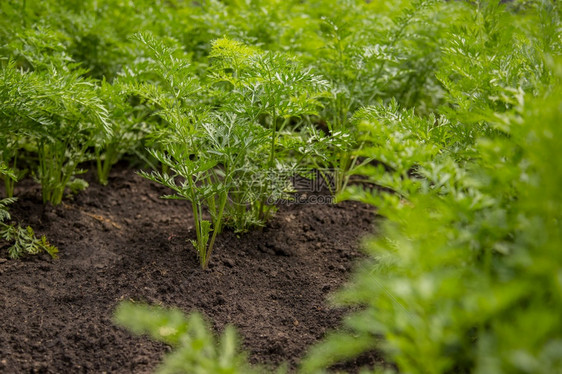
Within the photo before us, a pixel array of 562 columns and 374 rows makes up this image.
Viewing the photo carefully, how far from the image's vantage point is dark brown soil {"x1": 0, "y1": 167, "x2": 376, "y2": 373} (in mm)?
1938

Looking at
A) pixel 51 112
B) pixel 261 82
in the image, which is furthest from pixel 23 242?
pixel 261 82

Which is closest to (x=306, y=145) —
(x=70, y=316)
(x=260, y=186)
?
(x=260, y=186)

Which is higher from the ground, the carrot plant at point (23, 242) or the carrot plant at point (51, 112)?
the carrot plant at point (51, 112)

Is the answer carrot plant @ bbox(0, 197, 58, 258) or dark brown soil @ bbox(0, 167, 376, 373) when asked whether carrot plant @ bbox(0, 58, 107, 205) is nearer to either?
dark brown soil @ bbox(0, 167, 376, 373)

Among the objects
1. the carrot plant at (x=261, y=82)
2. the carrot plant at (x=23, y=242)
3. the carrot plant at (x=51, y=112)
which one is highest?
the carrot plant at (x=261, y=82)

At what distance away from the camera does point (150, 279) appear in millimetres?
2336

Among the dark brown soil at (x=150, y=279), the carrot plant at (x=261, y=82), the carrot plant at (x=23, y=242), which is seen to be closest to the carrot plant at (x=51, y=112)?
the dark brown soil at (x=150, y=279)

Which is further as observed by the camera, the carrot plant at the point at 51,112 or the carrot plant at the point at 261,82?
the carrot plant at the point at 51,112

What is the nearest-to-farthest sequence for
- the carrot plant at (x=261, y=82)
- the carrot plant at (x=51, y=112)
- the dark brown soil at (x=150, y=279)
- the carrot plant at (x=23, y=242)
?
the dark brown soil at (x=150, y=279) → the carrot plant at (x=261, y=82) → the carrot plant at (x=51, y=112) → the carrot plant at (x=23, y=242)

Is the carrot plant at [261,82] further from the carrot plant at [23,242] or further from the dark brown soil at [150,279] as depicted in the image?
the carrot plant at [23,242]

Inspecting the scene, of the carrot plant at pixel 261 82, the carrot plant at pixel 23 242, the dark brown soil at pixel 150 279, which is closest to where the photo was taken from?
the dark brown soil at pixel 150 279

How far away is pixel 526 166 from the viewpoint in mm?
1349

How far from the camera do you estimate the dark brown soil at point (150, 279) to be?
1938 mm

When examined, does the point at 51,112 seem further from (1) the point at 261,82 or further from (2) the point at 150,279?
(1) the point at 261,82
